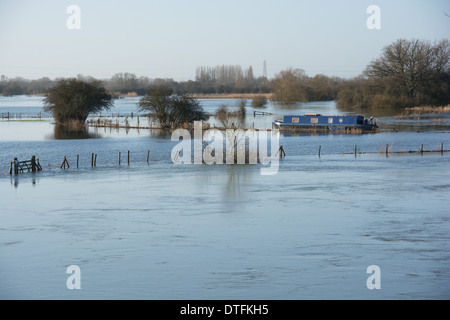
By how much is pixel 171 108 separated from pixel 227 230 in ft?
205

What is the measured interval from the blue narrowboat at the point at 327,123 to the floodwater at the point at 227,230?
33710 mm

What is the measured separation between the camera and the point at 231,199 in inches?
1372

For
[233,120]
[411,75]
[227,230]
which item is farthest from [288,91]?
[227,230]

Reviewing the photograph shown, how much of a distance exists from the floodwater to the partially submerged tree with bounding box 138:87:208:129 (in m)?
36.2

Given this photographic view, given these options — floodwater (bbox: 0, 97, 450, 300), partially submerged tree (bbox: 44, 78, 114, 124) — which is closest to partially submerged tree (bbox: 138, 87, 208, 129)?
partially submerged tree (bbox: 44, 78, 114, 124)

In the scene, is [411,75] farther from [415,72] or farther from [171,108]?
[171,108]

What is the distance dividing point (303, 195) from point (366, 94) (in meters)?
97.8

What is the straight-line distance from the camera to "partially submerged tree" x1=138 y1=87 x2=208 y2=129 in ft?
286

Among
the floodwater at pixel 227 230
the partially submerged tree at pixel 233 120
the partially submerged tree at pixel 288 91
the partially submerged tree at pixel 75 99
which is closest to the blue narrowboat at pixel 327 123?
the partially submerged tree at pixel 233 120

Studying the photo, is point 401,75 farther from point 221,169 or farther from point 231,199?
Answer: point 231,199

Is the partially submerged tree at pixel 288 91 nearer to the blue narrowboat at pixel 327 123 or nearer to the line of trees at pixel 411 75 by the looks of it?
the line of trees at pixel 411 75

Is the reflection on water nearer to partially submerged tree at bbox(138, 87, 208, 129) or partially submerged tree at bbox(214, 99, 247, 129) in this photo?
partially submerged tree at bbox(138, 87, 208, 129)

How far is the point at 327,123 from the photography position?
87375mm
